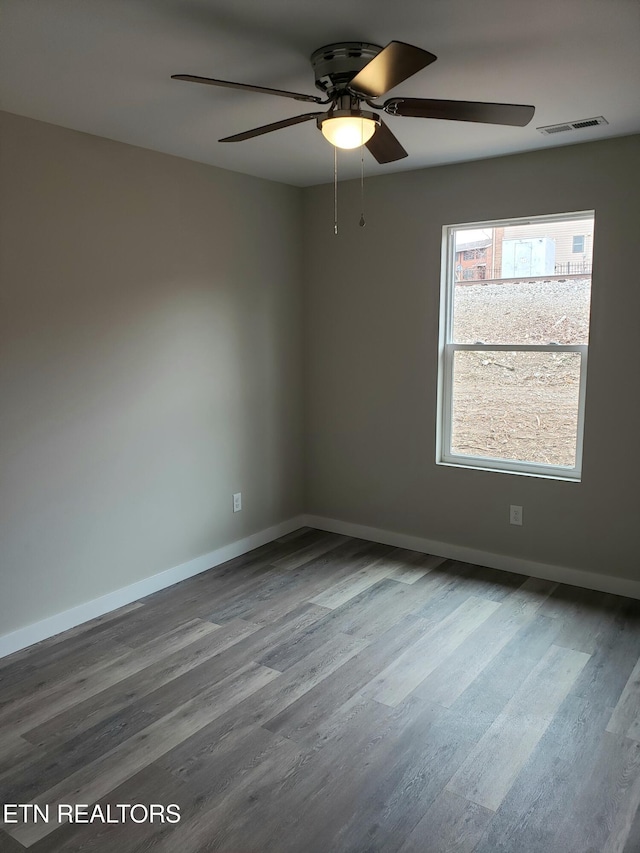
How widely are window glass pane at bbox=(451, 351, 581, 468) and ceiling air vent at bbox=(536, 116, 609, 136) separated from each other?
1183 millimetres

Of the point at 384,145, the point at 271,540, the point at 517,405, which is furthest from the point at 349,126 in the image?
the point at 271,540

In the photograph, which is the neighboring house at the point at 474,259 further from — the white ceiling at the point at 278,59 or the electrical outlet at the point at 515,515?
the electrical outlet at the point at 515,515

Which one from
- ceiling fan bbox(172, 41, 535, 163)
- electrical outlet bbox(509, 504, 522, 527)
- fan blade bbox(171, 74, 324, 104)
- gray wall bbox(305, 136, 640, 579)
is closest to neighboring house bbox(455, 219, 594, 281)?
gray wall bbox(305, 136, 640, 579)

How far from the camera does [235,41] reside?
217 centimetres

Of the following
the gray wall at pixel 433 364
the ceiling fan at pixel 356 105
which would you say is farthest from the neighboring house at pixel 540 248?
the ceiling fan at pixel 356 105

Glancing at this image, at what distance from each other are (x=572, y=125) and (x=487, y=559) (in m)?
2.45

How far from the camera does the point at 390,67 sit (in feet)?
6.18

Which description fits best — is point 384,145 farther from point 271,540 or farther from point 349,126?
point 271,540

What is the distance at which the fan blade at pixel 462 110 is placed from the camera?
2162mm

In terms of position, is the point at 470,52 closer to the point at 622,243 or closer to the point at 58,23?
the point at 58,23

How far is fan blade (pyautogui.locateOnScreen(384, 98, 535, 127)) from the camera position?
85.1 inches

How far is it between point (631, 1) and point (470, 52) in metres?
0.53

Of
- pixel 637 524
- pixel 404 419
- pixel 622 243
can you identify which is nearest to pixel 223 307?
pixel 404 419

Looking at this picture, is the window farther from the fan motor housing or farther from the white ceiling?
the fan motor housing
